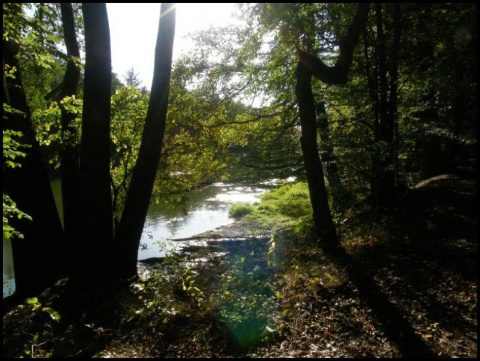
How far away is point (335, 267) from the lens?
565 cm

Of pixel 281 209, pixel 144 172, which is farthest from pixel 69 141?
Result: pixel 281 209

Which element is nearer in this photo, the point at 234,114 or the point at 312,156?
the point at 312,156

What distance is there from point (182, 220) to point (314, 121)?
11.9 m

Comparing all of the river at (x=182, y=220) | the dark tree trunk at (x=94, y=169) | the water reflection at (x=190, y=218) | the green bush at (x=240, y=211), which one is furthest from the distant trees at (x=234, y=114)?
the green bush at (x=240, y=211)

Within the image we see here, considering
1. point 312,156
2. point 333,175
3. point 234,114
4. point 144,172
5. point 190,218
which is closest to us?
point 144,172

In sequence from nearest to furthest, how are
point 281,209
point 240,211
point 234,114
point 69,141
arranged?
1. point 69,141
2. point 234,114
3. point 281,209
4. point 240,211

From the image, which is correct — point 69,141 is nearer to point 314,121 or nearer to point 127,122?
point 127,122

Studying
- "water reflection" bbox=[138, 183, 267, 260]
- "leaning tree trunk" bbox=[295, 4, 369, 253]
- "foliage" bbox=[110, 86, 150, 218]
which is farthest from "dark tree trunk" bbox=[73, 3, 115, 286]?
"water reflection" bbox=[138, 183, 267, 260]

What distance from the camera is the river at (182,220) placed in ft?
37.2

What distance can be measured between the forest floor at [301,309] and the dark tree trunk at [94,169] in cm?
57

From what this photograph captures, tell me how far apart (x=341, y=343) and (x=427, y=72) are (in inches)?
249

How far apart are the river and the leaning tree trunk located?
4323mm

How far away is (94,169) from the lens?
18.1 feet

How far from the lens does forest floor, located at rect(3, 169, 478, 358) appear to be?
371 cm
